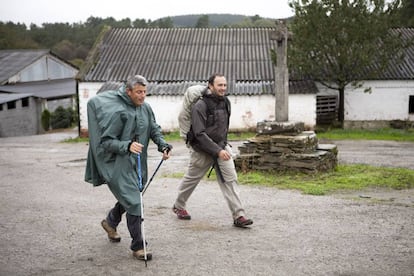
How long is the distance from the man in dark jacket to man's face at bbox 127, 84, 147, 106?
1142 millimetres

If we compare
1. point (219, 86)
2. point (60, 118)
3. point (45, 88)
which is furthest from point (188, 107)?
point (45, 88)

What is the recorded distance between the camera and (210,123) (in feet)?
20.7

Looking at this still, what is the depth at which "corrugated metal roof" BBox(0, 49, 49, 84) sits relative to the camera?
1400 inches

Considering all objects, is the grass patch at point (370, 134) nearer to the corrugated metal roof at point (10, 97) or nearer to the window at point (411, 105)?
the window at point (411, 105)

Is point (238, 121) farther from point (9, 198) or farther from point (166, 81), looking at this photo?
point (9, 198)

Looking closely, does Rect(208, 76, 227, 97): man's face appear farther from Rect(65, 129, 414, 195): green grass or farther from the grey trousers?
Rect(65, 129, 414, 195): green grass

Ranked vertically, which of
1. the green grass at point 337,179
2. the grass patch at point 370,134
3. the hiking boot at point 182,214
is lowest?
the grass patch at point 370,134

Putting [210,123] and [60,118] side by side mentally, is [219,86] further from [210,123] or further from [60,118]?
[60,118]

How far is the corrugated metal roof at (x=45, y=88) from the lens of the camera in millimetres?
32000

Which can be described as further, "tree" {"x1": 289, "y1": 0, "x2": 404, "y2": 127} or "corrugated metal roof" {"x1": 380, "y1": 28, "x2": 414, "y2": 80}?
"corrugated metal roof" {"x1": 380, "y1": 28, "x2": 414, "y2": 80}

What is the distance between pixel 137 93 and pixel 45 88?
31.7 metres

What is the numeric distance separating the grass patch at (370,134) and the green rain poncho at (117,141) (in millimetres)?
14658

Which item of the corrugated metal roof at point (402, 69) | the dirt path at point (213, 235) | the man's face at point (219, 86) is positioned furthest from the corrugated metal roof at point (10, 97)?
the man's face at point (219, 86)

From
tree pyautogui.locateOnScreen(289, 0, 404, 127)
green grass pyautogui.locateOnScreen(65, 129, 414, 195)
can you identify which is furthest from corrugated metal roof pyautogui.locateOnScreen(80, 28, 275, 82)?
green grass pyautogui.locateOnScreen(65, 129, 414, 195)
